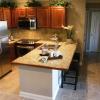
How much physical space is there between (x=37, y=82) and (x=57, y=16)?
9.18 ft

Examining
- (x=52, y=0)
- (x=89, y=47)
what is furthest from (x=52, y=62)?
(x=89, y=47)

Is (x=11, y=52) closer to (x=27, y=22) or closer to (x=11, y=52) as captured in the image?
(x=11, y=52)

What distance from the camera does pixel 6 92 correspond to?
407cm

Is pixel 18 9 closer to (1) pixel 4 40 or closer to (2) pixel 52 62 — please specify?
(1) pixel 4 40

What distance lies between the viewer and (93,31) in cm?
810

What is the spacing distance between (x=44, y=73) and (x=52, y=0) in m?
3.22

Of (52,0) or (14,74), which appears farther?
(52,0)

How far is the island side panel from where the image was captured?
351cm

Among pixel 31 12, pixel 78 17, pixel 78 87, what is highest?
pixel 31 12

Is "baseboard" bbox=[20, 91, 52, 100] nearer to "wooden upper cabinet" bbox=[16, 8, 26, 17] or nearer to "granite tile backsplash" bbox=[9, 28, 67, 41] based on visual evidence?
"granite tile backsplash" bbox=[9, 28, 67, 41]

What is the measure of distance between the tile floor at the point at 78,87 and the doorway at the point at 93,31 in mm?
2609

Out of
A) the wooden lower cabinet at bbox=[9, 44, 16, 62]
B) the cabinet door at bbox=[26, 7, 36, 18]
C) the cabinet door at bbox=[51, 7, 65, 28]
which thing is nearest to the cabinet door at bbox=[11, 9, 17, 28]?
the cabinet door at bbox=[26, 7, 36, 18]

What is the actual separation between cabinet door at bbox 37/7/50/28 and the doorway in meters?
3.03

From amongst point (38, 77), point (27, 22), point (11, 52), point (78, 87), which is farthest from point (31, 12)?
point (78, 87)
